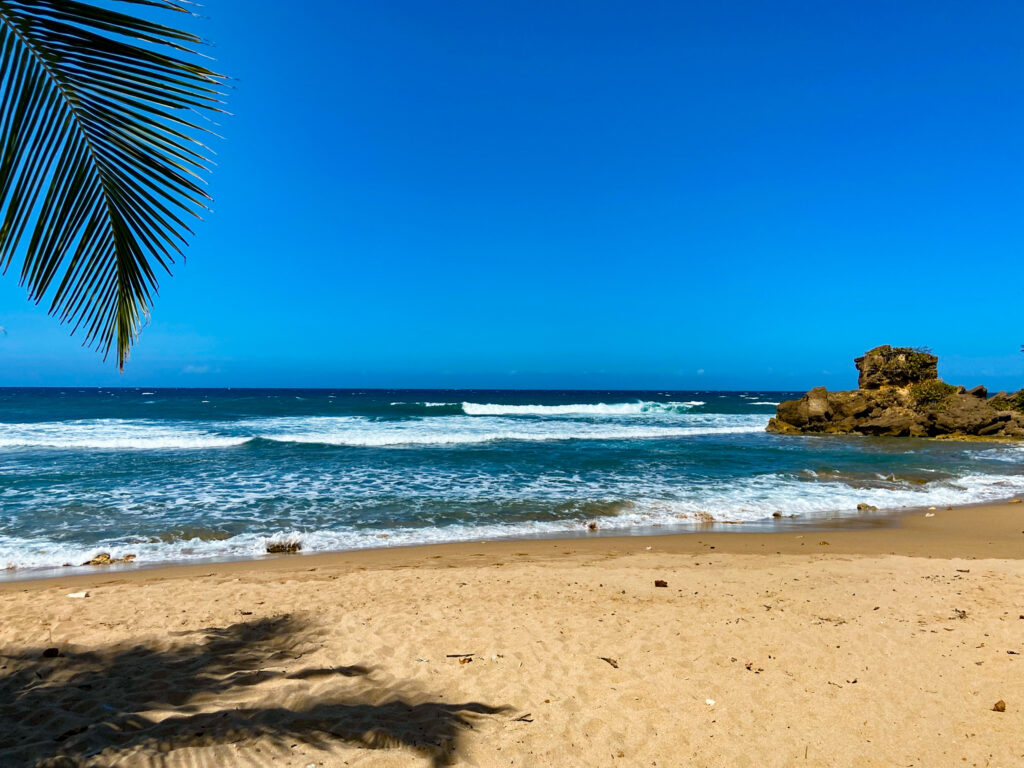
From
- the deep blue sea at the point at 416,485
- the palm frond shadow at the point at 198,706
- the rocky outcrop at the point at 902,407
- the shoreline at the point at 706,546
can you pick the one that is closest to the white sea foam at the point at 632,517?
the deep blue sea at the point at 416,485

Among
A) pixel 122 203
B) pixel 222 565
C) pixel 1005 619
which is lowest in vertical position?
pixel 222 565

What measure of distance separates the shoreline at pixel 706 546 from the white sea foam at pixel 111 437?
15494mm

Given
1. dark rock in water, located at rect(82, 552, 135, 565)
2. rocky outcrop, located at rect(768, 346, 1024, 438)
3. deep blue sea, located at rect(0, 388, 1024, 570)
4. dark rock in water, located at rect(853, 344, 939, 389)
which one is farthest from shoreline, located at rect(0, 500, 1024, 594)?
dark rock in water, located at rect(853, 344, 939, 389)

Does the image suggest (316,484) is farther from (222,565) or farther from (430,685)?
(430,685)

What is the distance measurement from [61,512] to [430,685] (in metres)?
9.83

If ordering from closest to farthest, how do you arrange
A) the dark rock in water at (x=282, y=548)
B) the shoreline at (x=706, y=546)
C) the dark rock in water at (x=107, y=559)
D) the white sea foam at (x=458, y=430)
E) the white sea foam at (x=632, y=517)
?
1. the shoreline at (x=706, y=546)
2. the dark rock in water at (x=107, y=559)
3. the white sea foam at (x=632, y=517)
4. the dark rock in water at (x=282, y=548)
5. the white sea foam at (x=458, y=430)

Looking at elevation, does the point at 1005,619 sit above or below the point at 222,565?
above

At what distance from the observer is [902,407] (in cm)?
2881

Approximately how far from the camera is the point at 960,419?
25594 millimetres

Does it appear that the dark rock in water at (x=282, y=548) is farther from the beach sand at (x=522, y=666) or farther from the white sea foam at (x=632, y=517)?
the beach sand at (x=522, y=666)

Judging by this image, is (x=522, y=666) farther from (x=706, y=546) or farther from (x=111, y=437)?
(x=111, y=437)

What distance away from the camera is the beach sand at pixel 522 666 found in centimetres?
320

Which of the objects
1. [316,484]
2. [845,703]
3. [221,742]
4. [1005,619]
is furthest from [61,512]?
[1005,619]

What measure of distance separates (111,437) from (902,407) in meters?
36.5
